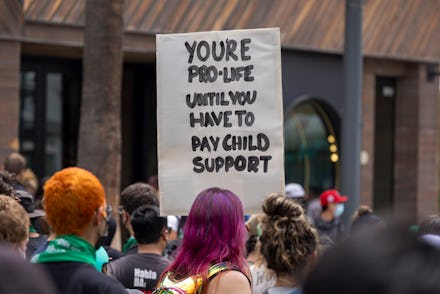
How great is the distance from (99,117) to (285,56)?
280 inches

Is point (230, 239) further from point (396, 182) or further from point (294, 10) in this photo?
point (396, 182)

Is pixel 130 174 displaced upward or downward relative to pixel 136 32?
downward

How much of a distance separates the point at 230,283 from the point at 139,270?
3.79ft

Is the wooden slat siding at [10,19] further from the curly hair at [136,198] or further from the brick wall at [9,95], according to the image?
the curly hair at [136,198]

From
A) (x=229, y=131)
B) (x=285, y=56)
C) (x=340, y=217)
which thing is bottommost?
(x=340, y=217)

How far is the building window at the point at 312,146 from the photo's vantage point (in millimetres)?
16109

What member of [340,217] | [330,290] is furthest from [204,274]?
[340,217]

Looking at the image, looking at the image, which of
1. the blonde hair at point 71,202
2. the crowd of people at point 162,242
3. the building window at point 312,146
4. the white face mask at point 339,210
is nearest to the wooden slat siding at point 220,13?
the building window at point 312,146

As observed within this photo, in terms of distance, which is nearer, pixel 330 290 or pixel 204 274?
pixel 330 290

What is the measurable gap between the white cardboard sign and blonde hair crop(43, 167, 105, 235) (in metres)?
2.14

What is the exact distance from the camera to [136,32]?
13906mm

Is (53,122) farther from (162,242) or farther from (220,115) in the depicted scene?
(162,242)

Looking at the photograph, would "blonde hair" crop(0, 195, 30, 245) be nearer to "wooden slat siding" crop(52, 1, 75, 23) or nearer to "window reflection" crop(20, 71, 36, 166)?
"wooden slat siding" crop(52, 1, 75, 23)

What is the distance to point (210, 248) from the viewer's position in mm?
3863
